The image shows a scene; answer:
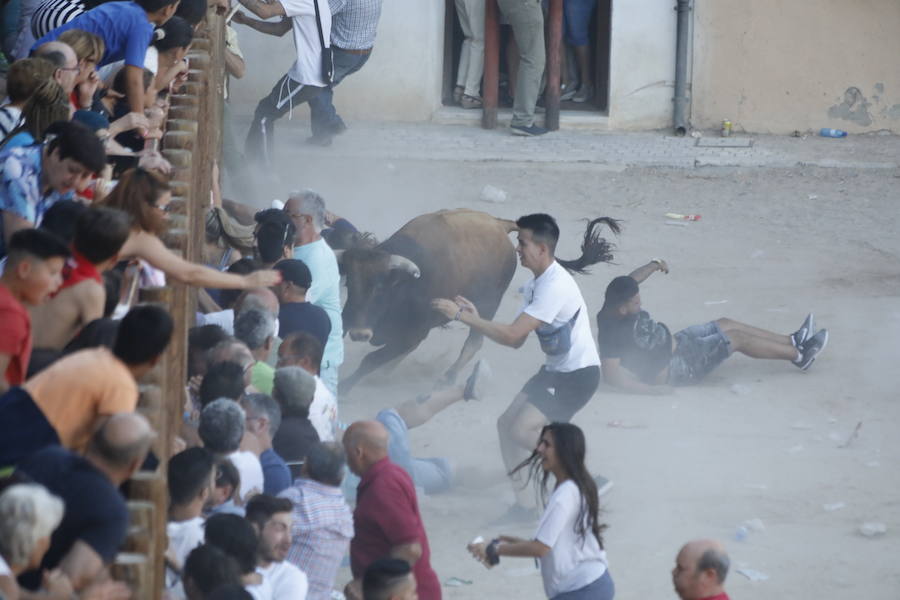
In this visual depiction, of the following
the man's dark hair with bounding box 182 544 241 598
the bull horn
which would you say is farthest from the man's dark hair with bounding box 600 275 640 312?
the man's dark hair with bounding box 182 544 241 598

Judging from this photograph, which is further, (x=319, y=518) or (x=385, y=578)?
(x=319, y=518)

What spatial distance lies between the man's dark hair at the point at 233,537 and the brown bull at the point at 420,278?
17.0ft

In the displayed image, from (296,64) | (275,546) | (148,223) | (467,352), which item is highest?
(148,223)

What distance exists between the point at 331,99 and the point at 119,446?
1120cm

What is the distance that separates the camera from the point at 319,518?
577 centimetres

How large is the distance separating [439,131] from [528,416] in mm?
7924

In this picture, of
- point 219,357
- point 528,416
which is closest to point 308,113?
point 528,416

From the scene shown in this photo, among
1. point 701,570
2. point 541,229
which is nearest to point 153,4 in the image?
point 541,229

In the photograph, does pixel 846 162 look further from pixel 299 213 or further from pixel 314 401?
pixel 314 401

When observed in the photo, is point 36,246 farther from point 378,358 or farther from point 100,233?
point 378,358

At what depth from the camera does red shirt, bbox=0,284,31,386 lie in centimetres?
439

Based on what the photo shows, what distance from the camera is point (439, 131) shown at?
15602mm

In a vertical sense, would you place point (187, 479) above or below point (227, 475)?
above

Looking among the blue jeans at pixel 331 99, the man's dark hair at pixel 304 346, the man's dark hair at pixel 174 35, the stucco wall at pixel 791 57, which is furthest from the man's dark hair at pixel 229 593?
the stucco wall at pixel 791 57
